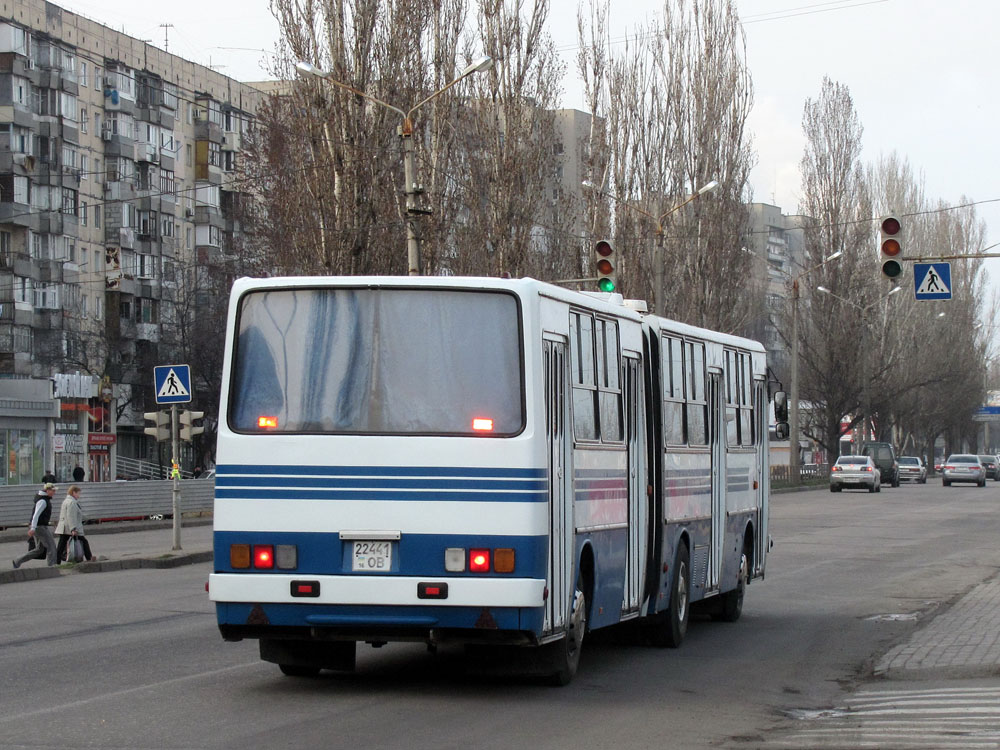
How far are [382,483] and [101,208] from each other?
223 ft

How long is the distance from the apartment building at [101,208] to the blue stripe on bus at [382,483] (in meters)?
51.0

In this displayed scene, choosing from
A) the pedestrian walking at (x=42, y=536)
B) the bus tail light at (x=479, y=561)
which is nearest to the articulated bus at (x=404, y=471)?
the bus tail light at (x=479, y=561)

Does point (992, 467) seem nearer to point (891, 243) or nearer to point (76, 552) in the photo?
point (891, 243)

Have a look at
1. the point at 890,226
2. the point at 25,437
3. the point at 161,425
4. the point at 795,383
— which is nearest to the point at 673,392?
the point at 890,226

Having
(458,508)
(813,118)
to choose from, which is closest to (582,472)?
(458,508)

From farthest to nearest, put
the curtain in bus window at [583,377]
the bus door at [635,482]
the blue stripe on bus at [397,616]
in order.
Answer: the bus door at [635,482]
the curtain in bus window at [583,377]
the blue stripe on bus at [397,616]

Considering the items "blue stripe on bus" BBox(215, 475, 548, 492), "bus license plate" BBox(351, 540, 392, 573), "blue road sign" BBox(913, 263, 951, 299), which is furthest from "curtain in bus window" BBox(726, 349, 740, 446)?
"blue road sign" BBox(913, 263, 951, 299)

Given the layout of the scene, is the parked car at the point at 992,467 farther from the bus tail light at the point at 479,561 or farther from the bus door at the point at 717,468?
the bus tail light at the point at 479,561

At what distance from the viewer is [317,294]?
35.1ft

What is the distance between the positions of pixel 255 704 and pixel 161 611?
781 cm

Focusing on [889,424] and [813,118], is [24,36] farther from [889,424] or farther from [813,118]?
[889,424]

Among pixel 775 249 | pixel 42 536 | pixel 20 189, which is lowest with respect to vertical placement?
pixel 42 536

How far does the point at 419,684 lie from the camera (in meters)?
11.2

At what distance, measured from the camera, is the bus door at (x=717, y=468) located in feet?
51.0
